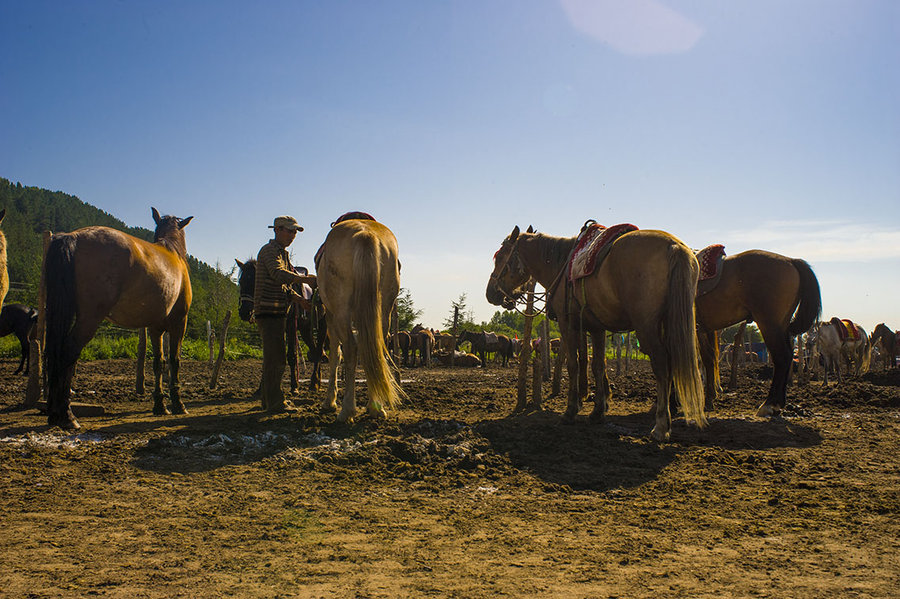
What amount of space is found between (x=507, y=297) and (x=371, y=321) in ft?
10.7

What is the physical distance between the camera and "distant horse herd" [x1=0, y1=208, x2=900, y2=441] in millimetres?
5164

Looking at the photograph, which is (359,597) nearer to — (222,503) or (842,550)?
(222,503)

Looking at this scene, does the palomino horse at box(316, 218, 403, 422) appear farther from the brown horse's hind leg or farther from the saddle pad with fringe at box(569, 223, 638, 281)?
the brown horse's hind leg

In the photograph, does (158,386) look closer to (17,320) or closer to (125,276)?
(125,276)

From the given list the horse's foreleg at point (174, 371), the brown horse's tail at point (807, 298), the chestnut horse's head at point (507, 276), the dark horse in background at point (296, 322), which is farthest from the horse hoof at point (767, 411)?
the horse's foreleg at point (174, 371)

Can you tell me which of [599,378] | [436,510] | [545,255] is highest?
[545,255]

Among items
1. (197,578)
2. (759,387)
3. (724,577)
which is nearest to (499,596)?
(724,577)

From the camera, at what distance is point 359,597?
2.24 meters

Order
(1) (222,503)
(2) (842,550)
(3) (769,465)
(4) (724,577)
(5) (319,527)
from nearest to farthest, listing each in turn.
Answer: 1. (4) (724,577)
2. (2) (842,550)
3. (5) (319,527)
4. (1) (222,503)
5. (3) (769,465)

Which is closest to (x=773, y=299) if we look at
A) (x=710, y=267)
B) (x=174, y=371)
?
(x=710, y=267)

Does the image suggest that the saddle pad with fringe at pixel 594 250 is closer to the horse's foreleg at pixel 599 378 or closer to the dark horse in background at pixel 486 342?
the horse's foreleg at pixel 599 378

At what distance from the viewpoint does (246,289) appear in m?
7.28

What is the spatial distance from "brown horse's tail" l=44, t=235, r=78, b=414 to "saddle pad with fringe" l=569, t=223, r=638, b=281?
17.4ft

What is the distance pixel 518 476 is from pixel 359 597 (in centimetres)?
210
